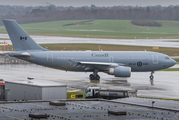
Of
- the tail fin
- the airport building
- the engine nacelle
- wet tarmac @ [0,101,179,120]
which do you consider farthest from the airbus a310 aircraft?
wet tarmac @ [0,101,179,120]

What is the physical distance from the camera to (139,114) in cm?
2695

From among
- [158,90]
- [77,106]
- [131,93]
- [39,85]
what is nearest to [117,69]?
[158,90]

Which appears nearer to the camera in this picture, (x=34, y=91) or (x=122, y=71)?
(x=34, y=91)

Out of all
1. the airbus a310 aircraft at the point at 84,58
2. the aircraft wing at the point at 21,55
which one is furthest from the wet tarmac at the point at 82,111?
the aircraft wing at the point at 21,55

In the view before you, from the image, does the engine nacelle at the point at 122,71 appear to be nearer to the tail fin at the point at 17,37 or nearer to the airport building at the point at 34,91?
the tail fin at the point at 17,37

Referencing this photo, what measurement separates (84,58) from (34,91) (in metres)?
22.1

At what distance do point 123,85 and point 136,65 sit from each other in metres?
6.67

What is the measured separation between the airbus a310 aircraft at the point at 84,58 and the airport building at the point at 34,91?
18487 millimetres

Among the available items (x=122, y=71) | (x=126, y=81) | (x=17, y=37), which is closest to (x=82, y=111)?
(x=122, y=71)

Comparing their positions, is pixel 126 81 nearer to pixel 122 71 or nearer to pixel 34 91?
pixel 122 71

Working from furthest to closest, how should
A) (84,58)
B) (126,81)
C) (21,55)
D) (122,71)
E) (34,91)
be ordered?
(84,58)
(21,55)
(126,81)
(122,71)
(34,91)

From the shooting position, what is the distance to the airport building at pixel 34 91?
117 feet

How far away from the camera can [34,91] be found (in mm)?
36250

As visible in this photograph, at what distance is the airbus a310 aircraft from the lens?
5684cm
